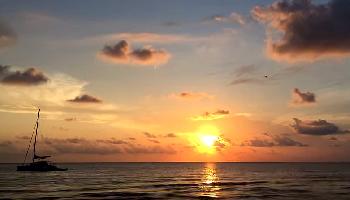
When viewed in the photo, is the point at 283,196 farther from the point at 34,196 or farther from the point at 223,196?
the point at 34,196

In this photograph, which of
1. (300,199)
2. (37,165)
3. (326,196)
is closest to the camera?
(300,199)

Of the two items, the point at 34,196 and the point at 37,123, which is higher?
the point at 37,123

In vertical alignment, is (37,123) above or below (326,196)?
above

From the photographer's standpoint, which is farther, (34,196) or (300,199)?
(34,196)

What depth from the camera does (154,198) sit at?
80.2 metres

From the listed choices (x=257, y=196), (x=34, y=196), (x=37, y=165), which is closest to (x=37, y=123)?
(x=37, y=165)

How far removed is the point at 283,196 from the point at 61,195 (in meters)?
43.7

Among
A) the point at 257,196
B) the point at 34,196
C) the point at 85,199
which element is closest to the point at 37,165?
the point at 34,196

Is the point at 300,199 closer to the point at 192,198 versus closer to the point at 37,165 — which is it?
the point at 192,198

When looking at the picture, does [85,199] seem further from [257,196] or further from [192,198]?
[257,196]

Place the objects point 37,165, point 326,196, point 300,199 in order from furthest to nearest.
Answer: point 37,165 < point 326,196 < point 300,199

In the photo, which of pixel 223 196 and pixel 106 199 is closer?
pixel 106 199

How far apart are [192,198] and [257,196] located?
12634 mm

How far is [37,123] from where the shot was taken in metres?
180
